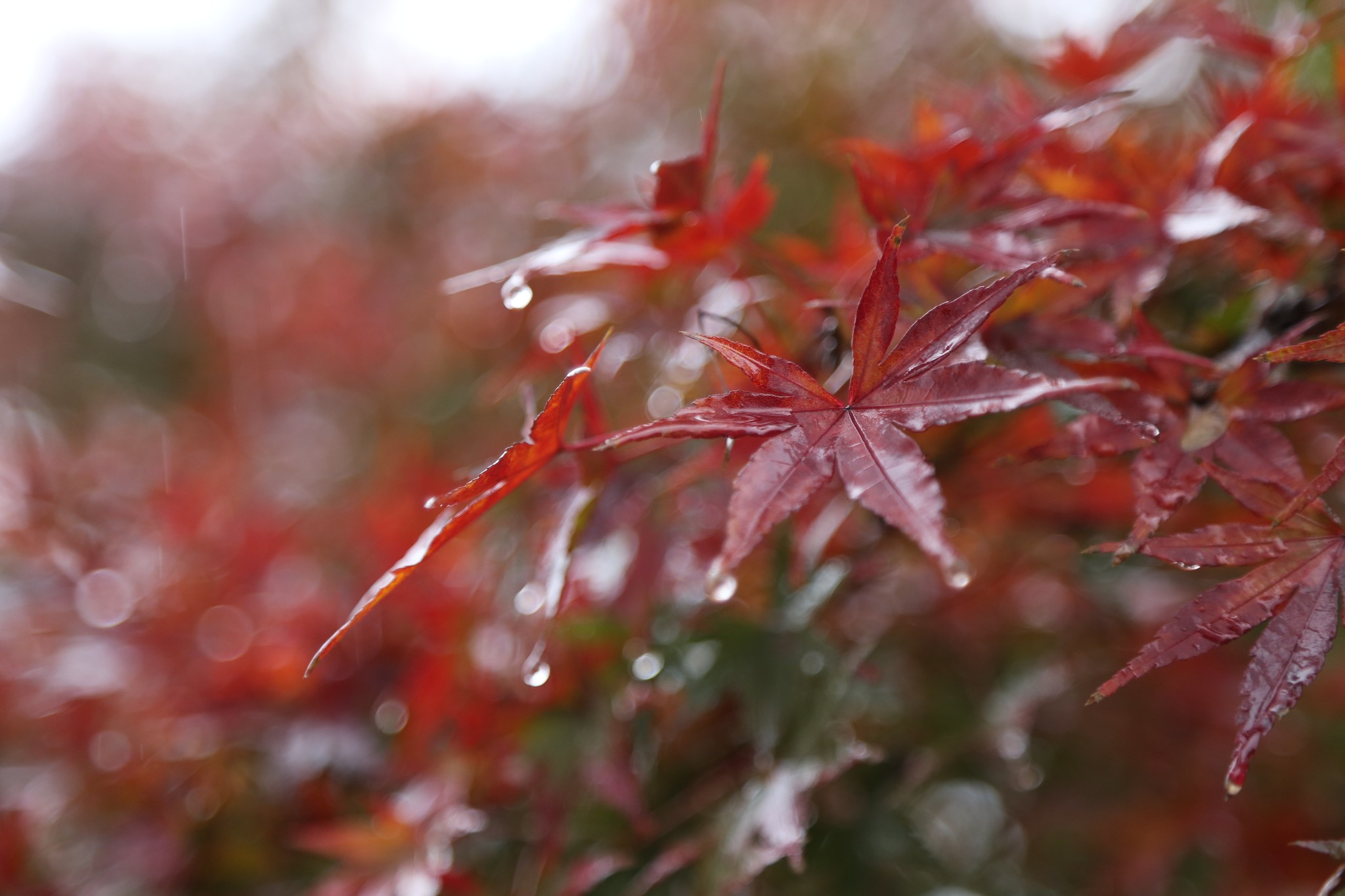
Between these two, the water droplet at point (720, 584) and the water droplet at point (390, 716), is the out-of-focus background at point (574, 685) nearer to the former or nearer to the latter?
the water droplet at point (390, 716)

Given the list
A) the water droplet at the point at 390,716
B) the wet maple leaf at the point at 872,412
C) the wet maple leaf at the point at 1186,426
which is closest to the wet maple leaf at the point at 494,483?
the wet maple leaf at the point at 872,412

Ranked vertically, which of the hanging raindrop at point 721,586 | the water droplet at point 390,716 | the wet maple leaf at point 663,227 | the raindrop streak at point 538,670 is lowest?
the water droplet at point 390,716

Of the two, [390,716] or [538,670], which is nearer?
[538,670]

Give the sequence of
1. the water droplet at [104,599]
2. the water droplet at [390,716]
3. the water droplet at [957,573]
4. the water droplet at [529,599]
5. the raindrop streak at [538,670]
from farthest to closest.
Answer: the water droplet at [104,599] → the water droplet at [390,716] → the water droplet at [529,599] → the raindrop streak at [538,670] → the water droplet at [957,573]

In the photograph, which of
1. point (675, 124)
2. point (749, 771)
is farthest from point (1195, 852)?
point (675, 124)

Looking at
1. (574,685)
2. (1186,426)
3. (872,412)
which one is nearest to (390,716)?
(574,685)

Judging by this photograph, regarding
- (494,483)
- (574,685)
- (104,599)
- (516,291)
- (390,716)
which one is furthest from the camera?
(104,599)

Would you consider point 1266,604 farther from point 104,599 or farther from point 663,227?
point 104,599
